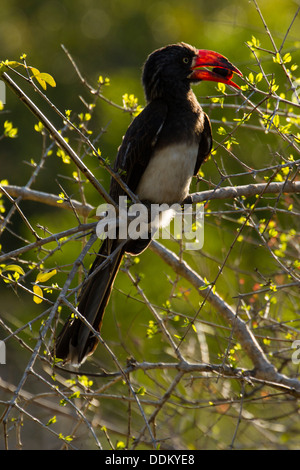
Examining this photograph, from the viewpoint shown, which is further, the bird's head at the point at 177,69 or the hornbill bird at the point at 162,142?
the bird's head at the point at 177,69

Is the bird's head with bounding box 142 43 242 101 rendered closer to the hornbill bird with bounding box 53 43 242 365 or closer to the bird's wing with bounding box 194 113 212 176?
the hornbill bird with bounding box 53 43 242 365

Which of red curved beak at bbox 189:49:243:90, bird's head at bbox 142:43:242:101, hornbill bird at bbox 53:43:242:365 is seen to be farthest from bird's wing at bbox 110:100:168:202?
red curved beak at bbox 189:49:243:90

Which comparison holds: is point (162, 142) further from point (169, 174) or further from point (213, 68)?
point (213, 68)

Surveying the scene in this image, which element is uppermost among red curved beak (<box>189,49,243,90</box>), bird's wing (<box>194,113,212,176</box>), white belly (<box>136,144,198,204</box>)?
red curved beak (<box>189,49,243,90</box>)

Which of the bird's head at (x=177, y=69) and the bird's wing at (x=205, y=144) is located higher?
the bird's head at (x=177, y=69)

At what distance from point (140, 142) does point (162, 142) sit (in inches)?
5.0

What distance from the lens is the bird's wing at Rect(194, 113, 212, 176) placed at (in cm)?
373

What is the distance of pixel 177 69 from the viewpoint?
12.1 ft

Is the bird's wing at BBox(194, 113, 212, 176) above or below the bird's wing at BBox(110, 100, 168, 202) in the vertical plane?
above

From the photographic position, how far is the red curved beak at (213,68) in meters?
3.43

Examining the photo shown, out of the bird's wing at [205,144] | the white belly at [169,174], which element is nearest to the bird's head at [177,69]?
the bird's wing at [205,144]

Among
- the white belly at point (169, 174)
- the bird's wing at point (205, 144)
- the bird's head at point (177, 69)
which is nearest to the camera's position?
the white belly at point (169, 174)

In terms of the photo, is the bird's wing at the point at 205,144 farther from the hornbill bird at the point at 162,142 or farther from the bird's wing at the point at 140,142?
the bird's wing at the point at 140,142
